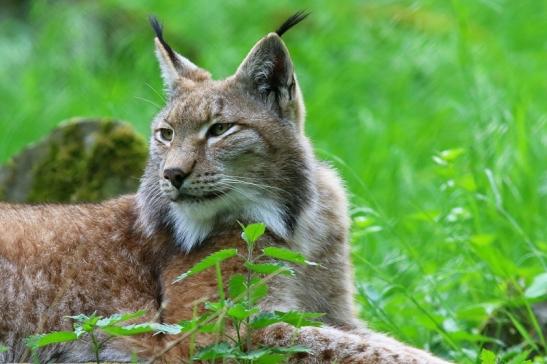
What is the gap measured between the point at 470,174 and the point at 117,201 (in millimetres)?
2691

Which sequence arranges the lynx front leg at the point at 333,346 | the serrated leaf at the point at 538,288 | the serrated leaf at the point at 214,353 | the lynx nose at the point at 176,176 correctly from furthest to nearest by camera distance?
the serrated leaf at the point at 538,288
the lynx nose at the point at 176,176
the lynx front leg at the point at 333,346
the serrated leaf at the point at 214,353

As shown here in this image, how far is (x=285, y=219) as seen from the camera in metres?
5.79

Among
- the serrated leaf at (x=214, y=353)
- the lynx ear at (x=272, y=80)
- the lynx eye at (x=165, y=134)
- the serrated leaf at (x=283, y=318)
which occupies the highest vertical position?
the lynx ear at (x=272, y=80)

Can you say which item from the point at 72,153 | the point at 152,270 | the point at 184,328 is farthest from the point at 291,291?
the point at 72,153

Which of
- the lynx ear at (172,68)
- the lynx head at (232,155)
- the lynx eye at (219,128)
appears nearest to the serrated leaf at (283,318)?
the lynx head at (232,155)

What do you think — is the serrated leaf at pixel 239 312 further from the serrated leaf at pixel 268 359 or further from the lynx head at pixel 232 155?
the lynx head at pixel 232 155

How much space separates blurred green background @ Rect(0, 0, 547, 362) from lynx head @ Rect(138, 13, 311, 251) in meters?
0.41

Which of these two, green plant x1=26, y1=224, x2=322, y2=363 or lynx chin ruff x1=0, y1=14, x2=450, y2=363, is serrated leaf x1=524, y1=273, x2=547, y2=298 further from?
green plant x1=26, y1=224, x2=322, y2=363

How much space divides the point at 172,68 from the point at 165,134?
51cm

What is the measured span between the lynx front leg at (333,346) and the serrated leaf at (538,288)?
1152 millimetres

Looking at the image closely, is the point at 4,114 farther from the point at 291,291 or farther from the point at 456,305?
the point at 291,291

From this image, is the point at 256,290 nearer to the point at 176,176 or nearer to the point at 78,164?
the point at 176,176

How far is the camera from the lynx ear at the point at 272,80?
5926 millimetres

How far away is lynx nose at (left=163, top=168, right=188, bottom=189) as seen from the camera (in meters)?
5.50
